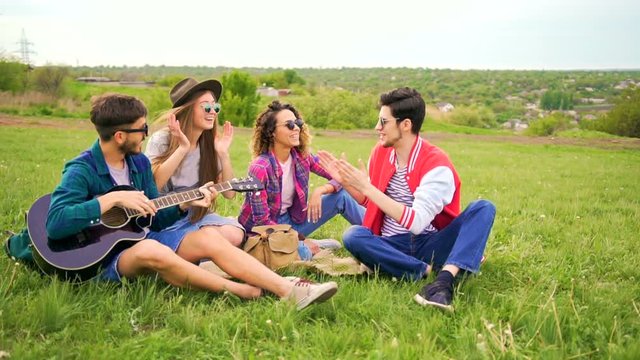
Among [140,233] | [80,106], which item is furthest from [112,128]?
[80,106]

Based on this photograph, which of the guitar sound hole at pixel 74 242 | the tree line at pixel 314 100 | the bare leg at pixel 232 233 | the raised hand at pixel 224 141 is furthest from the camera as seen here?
the tree line at pixel 314 100

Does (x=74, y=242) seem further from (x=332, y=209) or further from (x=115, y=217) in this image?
(x=332, y=209)

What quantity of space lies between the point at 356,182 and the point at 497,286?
1.52m

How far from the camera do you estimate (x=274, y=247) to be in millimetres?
4652

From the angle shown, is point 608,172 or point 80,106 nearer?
point 608,172

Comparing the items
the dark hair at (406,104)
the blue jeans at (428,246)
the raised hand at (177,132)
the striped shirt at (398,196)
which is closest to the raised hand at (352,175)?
the blue jeans at (428,246)

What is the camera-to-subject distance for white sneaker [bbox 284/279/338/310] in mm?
3672

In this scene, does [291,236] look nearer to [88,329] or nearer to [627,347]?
[88,329]

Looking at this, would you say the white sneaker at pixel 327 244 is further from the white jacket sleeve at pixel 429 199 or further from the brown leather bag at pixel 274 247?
the white jacket sleeve at pixel 429 199

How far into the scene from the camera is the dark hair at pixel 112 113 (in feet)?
13.6

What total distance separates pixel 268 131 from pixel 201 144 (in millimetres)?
697

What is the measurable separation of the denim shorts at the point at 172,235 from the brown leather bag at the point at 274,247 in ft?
0.93

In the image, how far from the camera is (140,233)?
161 inches

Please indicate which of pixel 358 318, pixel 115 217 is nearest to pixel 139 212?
pixel 115 217
